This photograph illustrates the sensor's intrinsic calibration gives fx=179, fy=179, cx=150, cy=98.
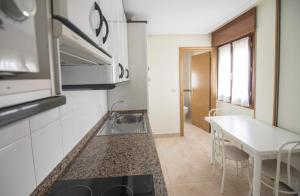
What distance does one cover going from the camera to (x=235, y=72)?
3.10 metres

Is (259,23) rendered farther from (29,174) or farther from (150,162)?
(29,174)

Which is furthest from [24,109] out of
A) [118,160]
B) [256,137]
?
[256,137]

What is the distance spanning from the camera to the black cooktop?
83 centimetres

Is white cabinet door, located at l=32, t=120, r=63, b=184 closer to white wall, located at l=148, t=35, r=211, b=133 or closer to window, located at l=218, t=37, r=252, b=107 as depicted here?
window, located at l=218, t=37, r=252, b=107

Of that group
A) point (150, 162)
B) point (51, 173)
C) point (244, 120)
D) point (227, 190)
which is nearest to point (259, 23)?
point (244, 120)

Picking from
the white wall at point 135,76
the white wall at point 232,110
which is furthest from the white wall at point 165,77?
the white wall at point 135,76

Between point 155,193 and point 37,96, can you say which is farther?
point 155,193

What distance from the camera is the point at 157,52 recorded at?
3.81 meters

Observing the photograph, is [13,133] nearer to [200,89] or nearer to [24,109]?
[24,109]

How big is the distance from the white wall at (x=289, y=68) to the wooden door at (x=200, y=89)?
1.88m

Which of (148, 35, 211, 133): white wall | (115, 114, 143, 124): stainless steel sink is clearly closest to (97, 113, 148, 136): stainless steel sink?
(115, 114, 143, 124): stainless steel sink

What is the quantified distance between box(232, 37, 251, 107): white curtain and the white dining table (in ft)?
1.47

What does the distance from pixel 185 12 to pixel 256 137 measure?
74.5 inches

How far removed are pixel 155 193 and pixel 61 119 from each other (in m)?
0.69
